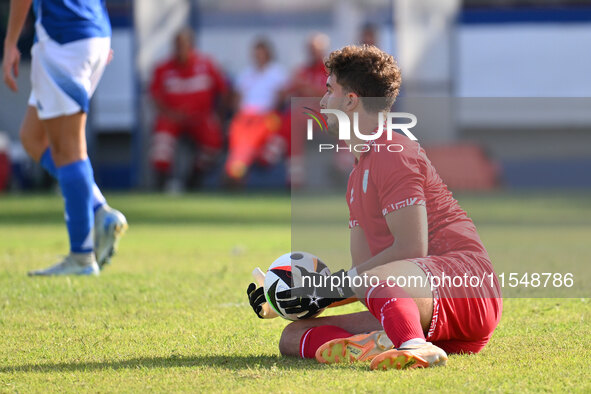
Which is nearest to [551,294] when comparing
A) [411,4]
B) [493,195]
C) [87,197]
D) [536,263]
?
[536,263]

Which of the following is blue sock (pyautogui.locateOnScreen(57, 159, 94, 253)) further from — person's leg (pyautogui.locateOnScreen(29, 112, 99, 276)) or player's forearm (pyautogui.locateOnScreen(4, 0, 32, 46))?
player's forearm (pyautogui.locateOnScreen(4, 0, 32, 46))

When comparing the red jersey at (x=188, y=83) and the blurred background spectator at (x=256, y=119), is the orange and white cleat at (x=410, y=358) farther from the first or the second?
the red jersey at (x=188, y=83)

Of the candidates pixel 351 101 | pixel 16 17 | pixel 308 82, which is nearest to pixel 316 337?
pixel 351 101

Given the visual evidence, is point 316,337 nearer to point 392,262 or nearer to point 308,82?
point 392,262

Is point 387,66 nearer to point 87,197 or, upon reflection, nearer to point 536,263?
point 87,197

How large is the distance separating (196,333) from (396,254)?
1.26 m

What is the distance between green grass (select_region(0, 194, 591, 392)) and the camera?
3404 mm

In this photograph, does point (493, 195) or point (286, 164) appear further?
point (286, 164)

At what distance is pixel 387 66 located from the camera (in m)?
3.71

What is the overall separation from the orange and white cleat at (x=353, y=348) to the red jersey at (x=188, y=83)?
44.5 ft

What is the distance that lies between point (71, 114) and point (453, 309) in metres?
A: 3.20

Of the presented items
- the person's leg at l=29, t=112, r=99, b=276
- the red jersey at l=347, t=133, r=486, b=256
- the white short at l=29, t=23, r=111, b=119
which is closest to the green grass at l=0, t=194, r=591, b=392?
the person's leg at l=29, t=112, r=99, b=276

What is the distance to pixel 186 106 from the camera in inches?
677

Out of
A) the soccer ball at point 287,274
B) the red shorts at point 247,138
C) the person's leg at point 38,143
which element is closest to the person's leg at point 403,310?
the soccer ball at point 287,274
